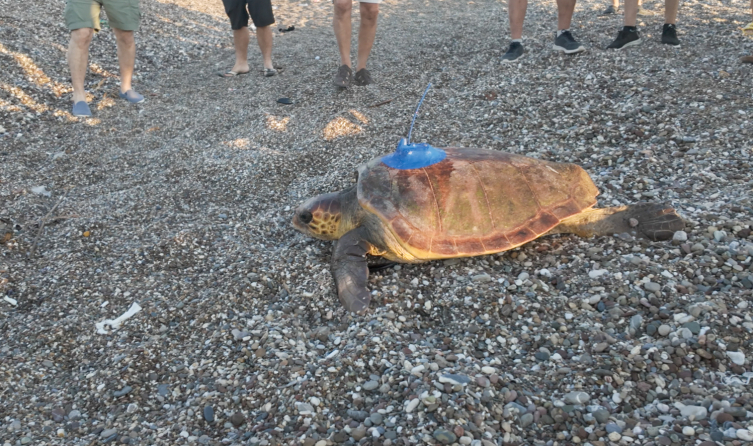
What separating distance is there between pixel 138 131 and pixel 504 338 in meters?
3.54

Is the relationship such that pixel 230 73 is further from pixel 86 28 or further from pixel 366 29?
pixel 366 29

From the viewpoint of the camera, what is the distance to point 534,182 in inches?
93.8

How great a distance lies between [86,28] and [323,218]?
319 cm

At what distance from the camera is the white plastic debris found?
2.13 metres

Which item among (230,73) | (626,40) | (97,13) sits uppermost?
(97,13)

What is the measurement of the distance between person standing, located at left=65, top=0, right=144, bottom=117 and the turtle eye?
286cm

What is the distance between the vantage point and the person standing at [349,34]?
14.0 ft

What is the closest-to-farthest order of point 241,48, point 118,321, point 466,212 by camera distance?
1. point 118,321
2. point 466,212
3. point 241,48

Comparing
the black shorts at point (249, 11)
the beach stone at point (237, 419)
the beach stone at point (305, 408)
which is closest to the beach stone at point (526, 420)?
the beach stone at point (305, 408)

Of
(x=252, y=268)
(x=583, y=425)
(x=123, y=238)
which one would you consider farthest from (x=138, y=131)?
(x=583, y=425)

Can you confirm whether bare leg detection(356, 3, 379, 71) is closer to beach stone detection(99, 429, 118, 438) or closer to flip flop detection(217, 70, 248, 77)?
flip flop detection(217, 70, 248, 77)

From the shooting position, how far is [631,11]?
14.2 feet

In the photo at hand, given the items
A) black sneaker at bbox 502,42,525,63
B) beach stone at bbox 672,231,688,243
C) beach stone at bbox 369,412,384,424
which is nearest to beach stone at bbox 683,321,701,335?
beach stone at bbox 672,231,688,243

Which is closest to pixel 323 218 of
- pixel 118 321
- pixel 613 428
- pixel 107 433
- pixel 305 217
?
pixel 305 217
